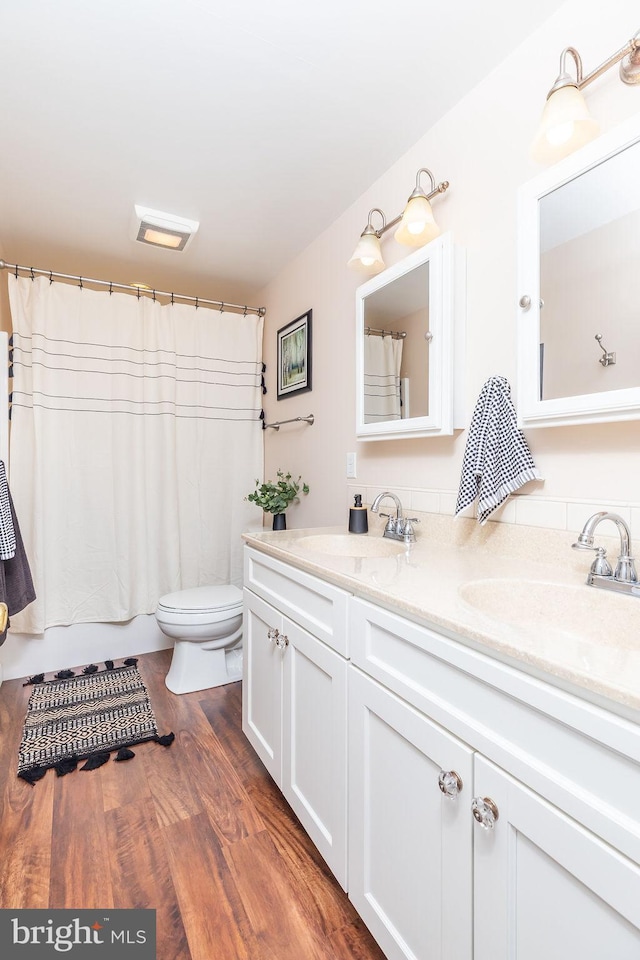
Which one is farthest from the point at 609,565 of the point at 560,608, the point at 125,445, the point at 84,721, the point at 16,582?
the point at 125,445

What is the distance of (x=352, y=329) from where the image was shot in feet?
6.63

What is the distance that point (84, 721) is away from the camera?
6.37 ft

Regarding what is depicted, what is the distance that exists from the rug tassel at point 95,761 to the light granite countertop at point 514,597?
1009mm

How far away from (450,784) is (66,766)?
1.53 m

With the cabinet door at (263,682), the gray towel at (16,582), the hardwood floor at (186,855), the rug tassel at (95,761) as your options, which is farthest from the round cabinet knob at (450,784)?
the gray towel at (16,582)

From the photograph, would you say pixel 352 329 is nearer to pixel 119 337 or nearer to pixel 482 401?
pixel 482 401

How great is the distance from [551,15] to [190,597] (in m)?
2.46

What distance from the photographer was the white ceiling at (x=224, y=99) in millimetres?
1226

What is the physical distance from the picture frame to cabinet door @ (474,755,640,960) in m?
2.00

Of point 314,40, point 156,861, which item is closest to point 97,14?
point 314,40

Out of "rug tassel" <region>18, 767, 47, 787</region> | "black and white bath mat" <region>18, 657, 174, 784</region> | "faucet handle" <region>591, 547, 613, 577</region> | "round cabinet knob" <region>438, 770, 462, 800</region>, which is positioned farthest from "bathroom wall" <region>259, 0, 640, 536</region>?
"rug tassel" <region>18, 767, 47, 787</region>

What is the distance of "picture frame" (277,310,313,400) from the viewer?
238 cm

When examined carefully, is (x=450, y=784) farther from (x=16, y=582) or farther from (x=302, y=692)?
(x=16, y=582)

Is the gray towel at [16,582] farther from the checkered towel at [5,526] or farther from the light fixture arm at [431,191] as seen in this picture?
the light fixture arm at [431,191]
